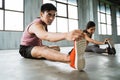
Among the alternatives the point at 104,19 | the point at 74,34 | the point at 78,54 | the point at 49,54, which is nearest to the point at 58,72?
the point at 78,54

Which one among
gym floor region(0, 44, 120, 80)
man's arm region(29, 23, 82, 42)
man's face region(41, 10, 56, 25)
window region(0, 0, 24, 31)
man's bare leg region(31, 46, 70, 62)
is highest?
window region(0, 0, 24, 31)

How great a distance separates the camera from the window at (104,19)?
1249 centimetres

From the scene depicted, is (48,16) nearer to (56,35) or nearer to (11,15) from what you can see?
(56,35)

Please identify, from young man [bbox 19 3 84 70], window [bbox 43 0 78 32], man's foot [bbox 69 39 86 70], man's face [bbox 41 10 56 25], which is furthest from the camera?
window [bbox 43 0 78 32]

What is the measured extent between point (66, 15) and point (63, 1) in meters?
0.74

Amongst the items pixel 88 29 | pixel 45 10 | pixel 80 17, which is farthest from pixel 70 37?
pixel 80 17

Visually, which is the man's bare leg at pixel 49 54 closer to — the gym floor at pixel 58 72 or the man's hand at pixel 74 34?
the gym floor at pixel 58 72

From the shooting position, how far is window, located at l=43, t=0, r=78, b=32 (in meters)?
8.87

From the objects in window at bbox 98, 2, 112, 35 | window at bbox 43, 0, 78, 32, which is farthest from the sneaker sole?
window at bbox 98, 2, 112, 35

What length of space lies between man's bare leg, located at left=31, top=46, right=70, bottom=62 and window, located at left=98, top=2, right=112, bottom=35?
10.4 meters

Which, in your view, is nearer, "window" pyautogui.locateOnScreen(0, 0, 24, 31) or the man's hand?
the man's hand

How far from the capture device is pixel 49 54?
6.93 feet

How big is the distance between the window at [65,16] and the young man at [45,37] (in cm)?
615

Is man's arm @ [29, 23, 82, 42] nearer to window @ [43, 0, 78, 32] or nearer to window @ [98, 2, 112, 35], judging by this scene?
window @ [43, 0, 78, 32]
